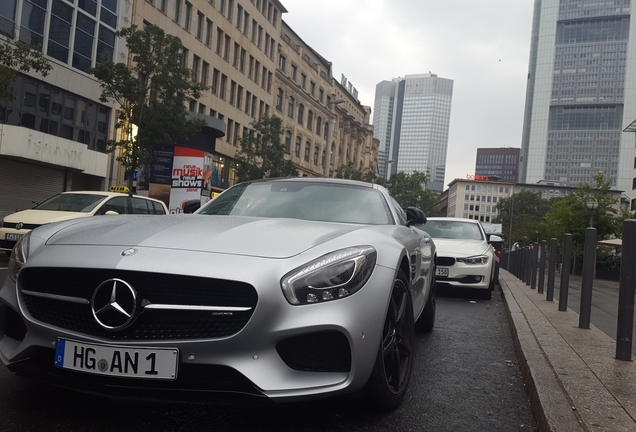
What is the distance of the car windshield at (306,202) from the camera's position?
14.6ft

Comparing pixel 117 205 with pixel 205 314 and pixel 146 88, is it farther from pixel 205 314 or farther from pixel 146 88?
pixel 146 88

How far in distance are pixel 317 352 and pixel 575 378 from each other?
204 cm

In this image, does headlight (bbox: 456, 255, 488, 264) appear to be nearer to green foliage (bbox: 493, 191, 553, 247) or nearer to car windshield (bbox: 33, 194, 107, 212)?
car windshield (bbox: 33, 194, 107, 212)

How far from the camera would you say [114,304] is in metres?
2.77

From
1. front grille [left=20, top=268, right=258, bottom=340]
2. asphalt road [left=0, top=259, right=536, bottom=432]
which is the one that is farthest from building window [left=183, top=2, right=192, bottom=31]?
front grille [left=20, top=268, right=258, bottom=340]

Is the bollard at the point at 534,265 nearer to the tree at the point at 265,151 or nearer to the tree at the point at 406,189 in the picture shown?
the tree at the point at 265,151

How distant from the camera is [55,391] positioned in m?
3.48

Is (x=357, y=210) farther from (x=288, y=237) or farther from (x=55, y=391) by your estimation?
(x=55, y=391)

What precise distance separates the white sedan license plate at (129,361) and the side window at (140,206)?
440 inches

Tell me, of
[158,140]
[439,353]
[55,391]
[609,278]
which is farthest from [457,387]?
[609,278]

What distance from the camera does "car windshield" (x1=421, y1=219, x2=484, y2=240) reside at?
11938mm

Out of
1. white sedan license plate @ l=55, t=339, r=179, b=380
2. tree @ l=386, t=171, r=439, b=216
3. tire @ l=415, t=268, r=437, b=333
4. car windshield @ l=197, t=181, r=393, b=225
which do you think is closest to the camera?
white sedan license plate @ l=55, t=339, r=179, b=380

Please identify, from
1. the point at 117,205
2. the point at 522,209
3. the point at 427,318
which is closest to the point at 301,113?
the point at 117,205

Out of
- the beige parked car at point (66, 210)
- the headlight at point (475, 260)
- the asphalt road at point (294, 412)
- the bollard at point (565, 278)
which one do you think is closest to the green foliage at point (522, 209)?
the beige parked car at point (66, 210)
